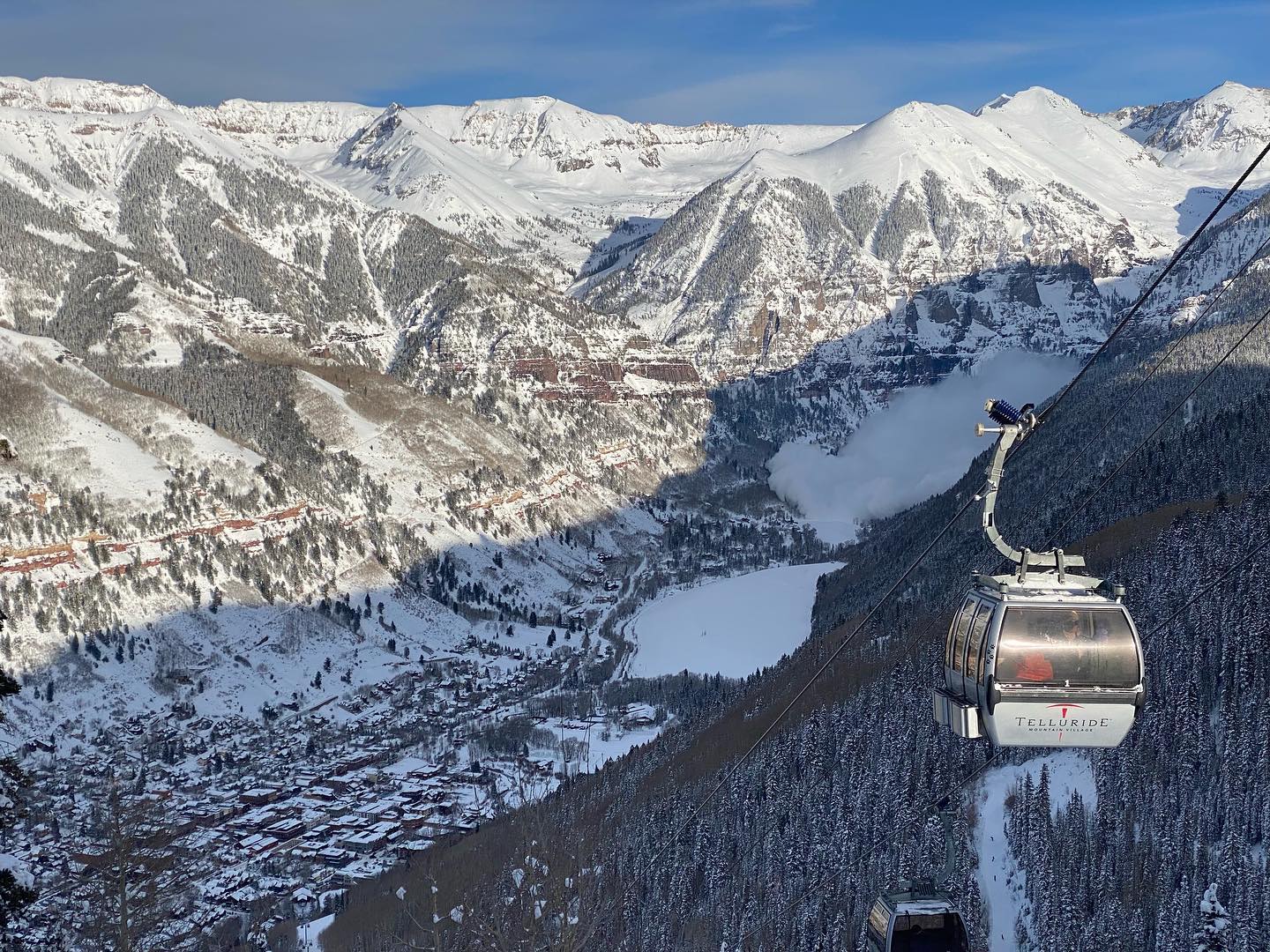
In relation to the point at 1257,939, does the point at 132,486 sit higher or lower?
higher

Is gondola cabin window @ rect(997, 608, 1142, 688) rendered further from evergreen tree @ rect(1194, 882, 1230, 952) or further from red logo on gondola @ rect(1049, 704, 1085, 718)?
evergreen tree @ rect(1194, 882, 1230, 952)

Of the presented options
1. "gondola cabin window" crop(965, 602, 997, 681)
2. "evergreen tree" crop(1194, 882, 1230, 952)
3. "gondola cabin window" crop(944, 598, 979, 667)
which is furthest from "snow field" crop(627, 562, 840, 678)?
"gondola cabin window" crop(965, 602, 997, 681)

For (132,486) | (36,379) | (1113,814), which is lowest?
(1113,814)

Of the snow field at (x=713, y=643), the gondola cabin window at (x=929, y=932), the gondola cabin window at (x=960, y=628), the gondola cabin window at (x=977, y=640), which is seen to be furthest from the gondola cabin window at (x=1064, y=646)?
the snow field at (x=713, y=643)

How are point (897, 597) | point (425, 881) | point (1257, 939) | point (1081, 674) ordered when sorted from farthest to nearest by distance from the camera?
1. point (897, 597)
2. point (425, 881)
3. point (1257, 939)
4. point (1081, 674)

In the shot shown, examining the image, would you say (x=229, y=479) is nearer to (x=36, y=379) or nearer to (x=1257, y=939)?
(x=36, y=379)

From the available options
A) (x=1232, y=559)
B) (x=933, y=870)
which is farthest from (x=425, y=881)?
(x=1232, y=559)
